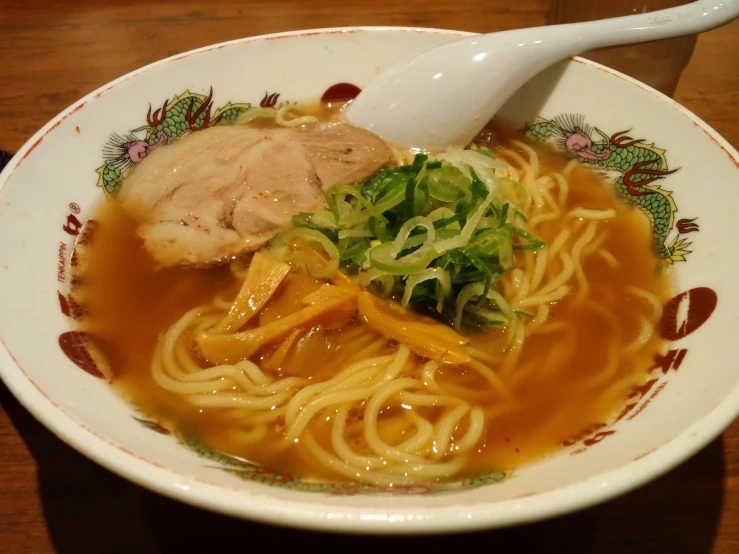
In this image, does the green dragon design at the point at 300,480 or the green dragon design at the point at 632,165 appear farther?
the green dragon design at the point at 632,165

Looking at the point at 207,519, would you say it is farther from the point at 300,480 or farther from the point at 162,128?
the point at 162,128

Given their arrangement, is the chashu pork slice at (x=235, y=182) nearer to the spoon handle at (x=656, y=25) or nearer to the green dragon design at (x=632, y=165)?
the green dragon design at (x=632, y=165)

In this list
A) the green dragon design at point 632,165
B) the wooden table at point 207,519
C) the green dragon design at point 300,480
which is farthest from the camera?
the green dragon design at point 632,165

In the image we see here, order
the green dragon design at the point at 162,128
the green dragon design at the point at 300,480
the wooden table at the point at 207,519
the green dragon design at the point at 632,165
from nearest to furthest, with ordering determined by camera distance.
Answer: the green dragon design at the point at 300,480 < the wooden table at the point at 207,519 < the green dragon design at the point at 632,165 < the green dragon design at the point at 162,128

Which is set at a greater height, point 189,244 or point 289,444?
point 189,244

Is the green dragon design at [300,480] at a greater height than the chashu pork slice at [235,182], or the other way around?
the chashu pork slice at [235,182]

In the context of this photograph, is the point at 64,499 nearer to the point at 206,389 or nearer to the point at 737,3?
the point at 206,389

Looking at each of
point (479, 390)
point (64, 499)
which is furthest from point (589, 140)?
point (64, 499)

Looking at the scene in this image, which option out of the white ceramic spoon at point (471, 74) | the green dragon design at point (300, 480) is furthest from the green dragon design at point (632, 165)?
the green dragon design at point (300, 480)
